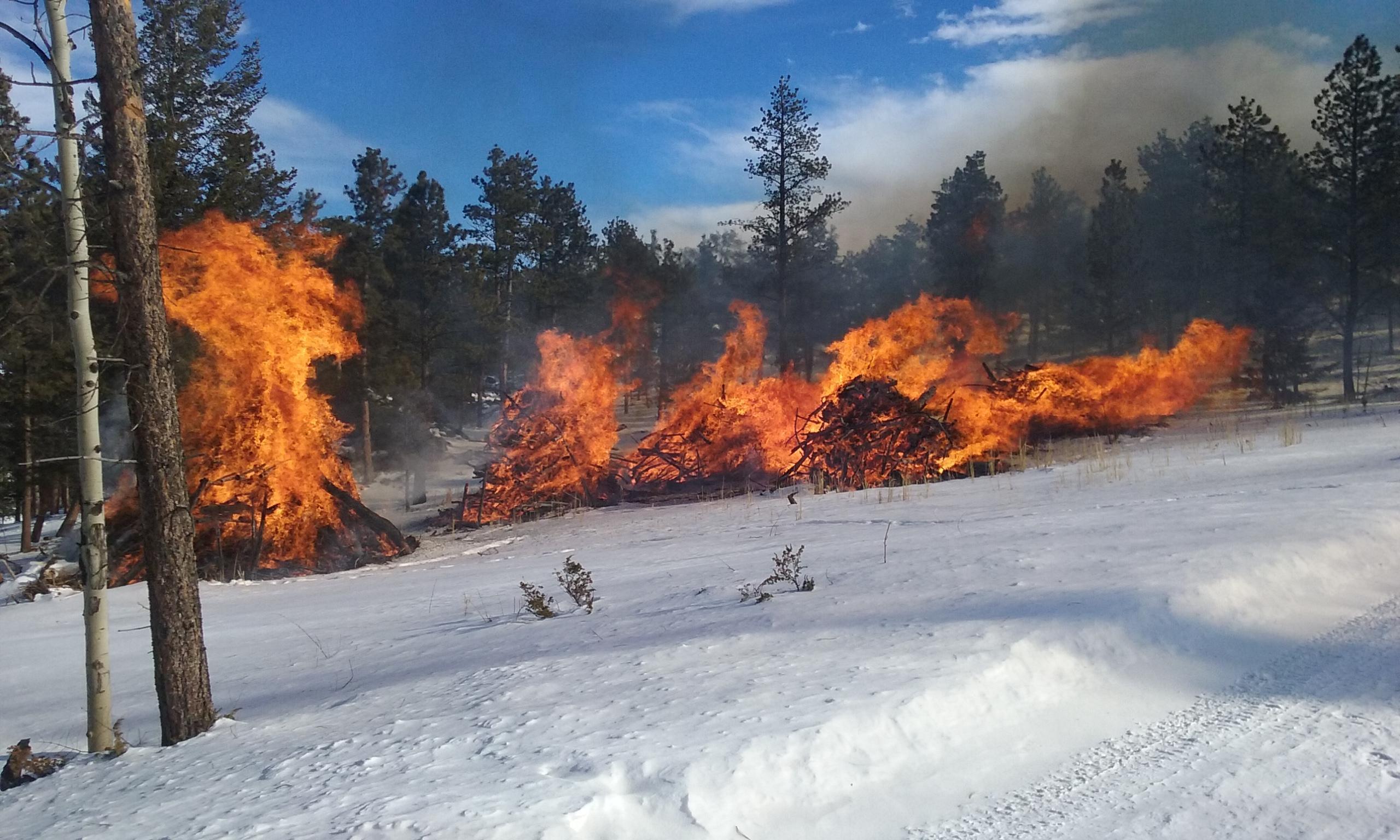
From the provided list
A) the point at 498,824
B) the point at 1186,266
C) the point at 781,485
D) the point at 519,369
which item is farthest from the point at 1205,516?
the point at 1186,266

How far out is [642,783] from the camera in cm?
378

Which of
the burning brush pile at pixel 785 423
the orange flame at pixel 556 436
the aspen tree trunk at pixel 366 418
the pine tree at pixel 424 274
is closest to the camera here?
the burning brush pile at pixel 785 423

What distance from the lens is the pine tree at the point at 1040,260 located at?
50656 millimetres

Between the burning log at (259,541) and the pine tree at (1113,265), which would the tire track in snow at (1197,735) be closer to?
the burning log at (259,541)

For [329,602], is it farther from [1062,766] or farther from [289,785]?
[1062,766]

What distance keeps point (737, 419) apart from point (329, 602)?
11.8m

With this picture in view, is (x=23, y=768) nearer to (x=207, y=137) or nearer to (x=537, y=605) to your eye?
(x=537, y=605)

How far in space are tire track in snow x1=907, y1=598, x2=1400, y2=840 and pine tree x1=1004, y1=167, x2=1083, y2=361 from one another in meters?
46.3

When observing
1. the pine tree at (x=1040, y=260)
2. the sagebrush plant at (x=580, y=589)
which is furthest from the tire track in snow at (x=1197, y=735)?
the pine tree at (x=1040, y=260)

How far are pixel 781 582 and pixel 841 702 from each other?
3.26m

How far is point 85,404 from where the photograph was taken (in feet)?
16.8

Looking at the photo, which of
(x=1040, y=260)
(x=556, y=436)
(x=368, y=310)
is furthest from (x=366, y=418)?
(x=1040, y=260)

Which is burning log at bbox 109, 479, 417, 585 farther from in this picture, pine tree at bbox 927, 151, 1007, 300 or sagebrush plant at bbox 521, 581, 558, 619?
pine tree at bbox 927, 151, 1007, 300

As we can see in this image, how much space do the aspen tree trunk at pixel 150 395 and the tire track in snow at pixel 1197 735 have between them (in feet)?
13.6
